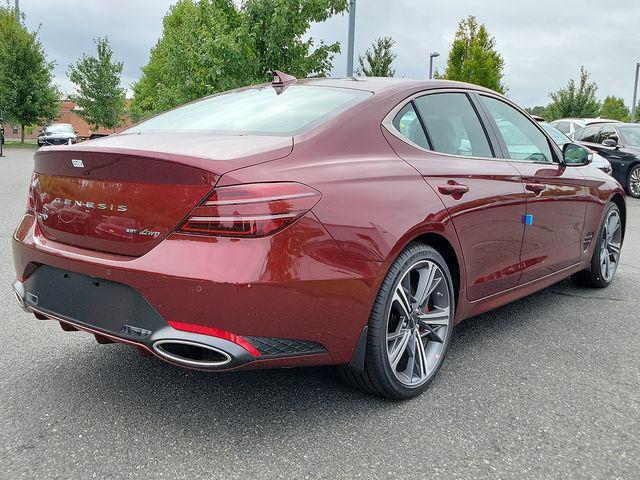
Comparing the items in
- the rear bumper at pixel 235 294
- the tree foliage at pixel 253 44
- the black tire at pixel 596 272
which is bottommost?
the black tire at pixel 596 272

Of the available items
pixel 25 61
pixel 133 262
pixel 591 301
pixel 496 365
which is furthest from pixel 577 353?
pixel 25 61

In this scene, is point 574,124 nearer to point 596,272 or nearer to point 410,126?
point 596,272

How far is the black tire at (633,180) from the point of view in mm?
13531

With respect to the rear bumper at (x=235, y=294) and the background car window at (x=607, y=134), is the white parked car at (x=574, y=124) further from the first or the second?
the rear bumper at (x=235, y=294)

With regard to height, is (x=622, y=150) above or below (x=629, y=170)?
above

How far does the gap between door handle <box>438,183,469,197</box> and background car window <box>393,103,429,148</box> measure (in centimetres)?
24

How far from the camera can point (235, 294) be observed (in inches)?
85.5

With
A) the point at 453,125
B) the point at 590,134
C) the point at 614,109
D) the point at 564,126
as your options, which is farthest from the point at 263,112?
the point at 614,109

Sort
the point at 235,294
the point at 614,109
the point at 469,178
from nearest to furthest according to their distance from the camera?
the point at 235,294, the point at 469,178, the point at 614,109

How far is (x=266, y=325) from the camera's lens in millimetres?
2250

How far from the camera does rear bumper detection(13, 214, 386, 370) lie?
7.18 ft

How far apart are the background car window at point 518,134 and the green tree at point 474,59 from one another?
22.7 m

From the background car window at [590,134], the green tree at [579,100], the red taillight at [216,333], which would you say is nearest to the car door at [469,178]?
the red taillight at [216,333]

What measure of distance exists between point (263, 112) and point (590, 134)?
13509mm
